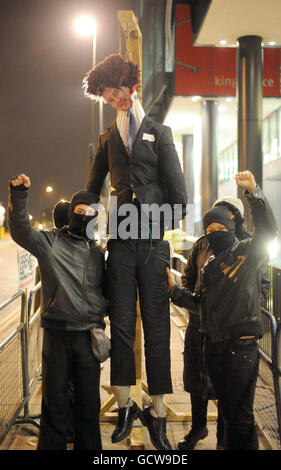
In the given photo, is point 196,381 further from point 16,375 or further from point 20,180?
point 20,180

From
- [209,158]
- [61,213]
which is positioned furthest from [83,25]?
[61,213]

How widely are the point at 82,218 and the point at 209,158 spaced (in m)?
17.7

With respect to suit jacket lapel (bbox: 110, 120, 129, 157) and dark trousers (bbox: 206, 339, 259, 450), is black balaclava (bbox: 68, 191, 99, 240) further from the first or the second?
dark trousers (bbox: 206, 339, 259, 450)

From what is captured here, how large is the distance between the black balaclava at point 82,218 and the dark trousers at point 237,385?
3.82 ft

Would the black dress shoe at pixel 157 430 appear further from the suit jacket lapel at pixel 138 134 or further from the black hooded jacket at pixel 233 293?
the suit jacket lapel at pixel 138 134

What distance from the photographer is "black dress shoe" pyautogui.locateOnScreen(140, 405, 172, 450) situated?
333cm

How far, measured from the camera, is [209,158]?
2062cm

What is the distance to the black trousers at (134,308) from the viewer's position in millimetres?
3395

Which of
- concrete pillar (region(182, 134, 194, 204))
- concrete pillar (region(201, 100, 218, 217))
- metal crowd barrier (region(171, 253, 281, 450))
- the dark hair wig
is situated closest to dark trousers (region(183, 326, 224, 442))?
metal crowd barrier (region(171, 253, 281, 450))

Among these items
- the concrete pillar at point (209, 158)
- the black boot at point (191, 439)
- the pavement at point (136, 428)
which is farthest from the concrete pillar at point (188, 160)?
the black boot at point (191, 439)

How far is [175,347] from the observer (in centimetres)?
766

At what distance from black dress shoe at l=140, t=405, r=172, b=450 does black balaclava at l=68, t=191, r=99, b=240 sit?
4.26ft

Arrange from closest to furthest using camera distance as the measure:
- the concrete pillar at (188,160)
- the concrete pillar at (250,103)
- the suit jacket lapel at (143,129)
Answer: the suit jacket lapel at (143,129)
the concrete pillar at (250,103)
the concrete pillar at (188,160)

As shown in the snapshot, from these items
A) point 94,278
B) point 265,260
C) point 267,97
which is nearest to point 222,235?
point 265,260
